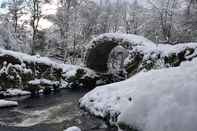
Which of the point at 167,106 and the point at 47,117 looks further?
the point at 47,117

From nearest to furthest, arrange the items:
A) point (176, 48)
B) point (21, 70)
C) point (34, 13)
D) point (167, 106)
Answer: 1. point (167, 106)
2. point (176, 48)
3. point (21, 70)
4. point (34, 13)

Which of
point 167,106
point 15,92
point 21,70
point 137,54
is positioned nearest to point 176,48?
point 137,54

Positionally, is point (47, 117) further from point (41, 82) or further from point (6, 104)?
point (41, 82)

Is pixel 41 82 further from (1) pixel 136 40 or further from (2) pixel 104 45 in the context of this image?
(1) pixel 136 40

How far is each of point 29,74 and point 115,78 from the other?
776 centimetres

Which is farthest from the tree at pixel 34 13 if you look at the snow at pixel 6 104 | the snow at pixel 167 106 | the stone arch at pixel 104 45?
the snow at pixel 167 106

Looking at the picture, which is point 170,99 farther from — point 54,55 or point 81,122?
point 54,55

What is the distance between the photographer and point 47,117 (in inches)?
470

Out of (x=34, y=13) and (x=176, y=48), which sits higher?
(x=34, y=13)

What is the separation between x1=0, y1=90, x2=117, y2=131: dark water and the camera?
1039 cm

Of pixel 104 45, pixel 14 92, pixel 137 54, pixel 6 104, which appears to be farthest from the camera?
pixel 104 45

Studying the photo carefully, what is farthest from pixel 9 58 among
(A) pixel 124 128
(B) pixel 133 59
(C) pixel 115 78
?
(A) pixel 124 128

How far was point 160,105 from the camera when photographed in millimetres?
4125

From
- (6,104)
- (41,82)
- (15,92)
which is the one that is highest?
(41,82)
